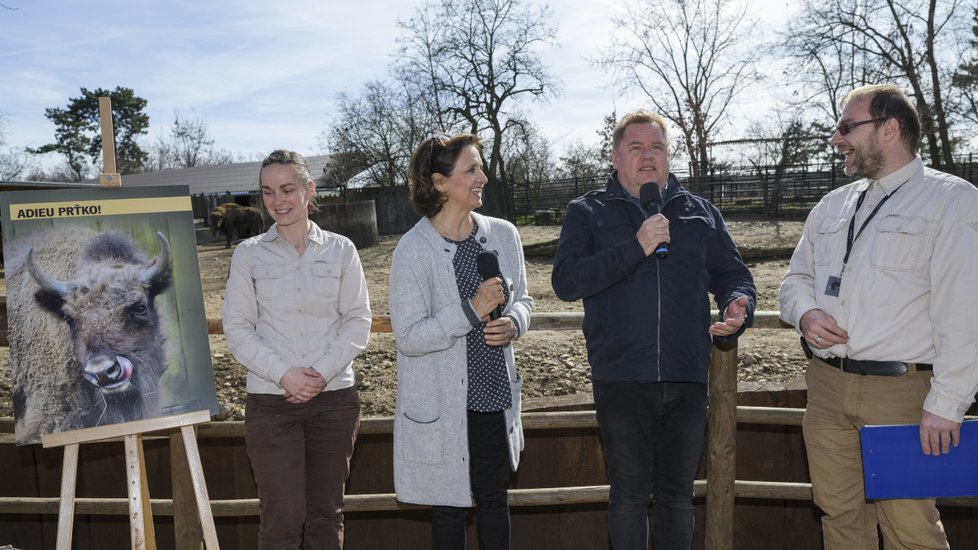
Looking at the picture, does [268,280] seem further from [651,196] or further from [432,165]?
[651,196]

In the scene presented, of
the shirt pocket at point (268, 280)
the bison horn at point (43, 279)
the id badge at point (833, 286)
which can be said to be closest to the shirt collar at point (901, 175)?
the id badge at point (833, 286)

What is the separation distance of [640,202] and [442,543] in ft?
4.63

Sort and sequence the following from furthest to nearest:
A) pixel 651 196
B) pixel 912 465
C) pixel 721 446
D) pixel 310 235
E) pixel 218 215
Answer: pixel 218 215
pixel 721 446
pixel 310 235
pixel 651 196
pixel 912 465

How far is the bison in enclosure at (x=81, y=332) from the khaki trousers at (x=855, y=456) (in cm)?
248

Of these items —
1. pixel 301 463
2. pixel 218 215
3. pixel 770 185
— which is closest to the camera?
pixel 301 463

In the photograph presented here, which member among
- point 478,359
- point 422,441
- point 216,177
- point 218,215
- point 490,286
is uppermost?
point 216,177

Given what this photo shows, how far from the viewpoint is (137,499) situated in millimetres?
2799

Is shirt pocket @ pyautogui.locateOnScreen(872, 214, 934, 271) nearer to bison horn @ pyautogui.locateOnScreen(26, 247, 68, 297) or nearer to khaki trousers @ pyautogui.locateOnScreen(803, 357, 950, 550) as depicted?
khaki trousers @ pyautogui.locateOnScreen(803, 357, 950, 550)

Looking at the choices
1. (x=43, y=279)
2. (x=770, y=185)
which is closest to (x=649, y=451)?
(x=43, y=279)

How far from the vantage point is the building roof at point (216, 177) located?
4041 cm

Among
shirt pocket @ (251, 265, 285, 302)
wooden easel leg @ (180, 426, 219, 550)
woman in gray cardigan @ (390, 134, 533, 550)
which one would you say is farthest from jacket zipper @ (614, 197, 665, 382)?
wooden easel leg @ (180, 426, 219, 550)

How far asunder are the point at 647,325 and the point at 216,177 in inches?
1714

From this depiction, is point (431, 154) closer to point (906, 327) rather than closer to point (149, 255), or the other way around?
point (149, 255)

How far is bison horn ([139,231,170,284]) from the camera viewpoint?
297 cm
